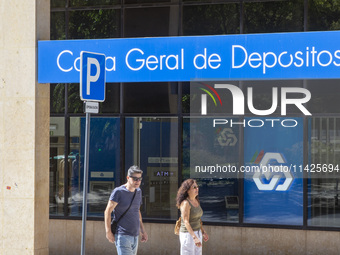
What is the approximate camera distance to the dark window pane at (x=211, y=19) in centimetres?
1131

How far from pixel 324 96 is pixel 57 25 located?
525cm

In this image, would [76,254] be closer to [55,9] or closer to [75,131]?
[75,131]

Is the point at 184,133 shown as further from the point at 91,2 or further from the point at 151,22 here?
the point at 91,2

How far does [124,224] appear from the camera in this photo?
7.97 metres

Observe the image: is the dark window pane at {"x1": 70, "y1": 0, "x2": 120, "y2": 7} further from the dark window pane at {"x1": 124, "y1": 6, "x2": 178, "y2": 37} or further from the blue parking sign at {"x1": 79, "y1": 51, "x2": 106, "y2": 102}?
the blue parking sign at {"x1": 79, "y1": 51, "x2": 106, "y2": 102}

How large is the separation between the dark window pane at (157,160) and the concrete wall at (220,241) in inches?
13.8

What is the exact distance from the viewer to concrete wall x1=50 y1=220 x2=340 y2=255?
1089 centimetres

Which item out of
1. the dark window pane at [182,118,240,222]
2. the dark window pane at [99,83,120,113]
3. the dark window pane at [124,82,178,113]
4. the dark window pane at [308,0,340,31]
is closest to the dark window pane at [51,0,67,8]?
the dark window pane at [99,83,120,113]

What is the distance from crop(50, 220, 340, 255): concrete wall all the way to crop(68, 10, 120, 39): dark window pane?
358cm
